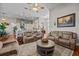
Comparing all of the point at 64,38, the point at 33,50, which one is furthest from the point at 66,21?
the point at 33,50

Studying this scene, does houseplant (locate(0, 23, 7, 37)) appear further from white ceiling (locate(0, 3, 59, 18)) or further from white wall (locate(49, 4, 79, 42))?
white wall (locate(49, 4, 79, 42))

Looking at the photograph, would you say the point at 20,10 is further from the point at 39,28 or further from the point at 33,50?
the point at 33,50

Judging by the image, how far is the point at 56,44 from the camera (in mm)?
2332

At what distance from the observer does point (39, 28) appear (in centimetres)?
232

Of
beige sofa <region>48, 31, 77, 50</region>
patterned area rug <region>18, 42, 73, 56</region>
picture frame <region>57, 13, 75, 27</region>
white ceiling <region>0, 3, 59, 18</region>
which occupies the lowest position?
patterned area rug <region>18, 42, 73, 56</region>

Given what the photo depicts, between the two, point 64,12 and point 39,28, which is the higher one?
point 64,12

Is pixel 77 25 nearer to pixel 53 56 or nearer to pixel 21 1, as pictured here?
pixel 53 56

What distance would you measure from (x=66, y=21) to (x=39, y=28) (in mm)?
602

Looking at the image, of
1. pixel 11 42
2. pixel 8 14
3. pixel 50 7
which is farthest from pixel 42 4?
pixel 11 42

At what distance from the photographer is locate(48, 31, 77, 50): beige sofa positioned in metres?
2.32

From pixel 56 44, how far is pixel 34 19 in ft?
2.32

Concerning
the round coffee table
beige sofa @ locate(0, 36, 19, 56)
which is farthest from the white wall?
beige sofa @ locate(0, 36, 19, 56)

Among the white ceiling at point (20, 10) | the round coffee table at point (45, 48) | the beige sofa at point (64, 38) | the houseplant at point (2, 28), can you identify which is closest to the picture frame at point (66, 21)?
the beige sofa at point (64, 38)

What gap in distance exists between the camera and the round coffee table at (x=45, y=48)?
2262 millimetres
